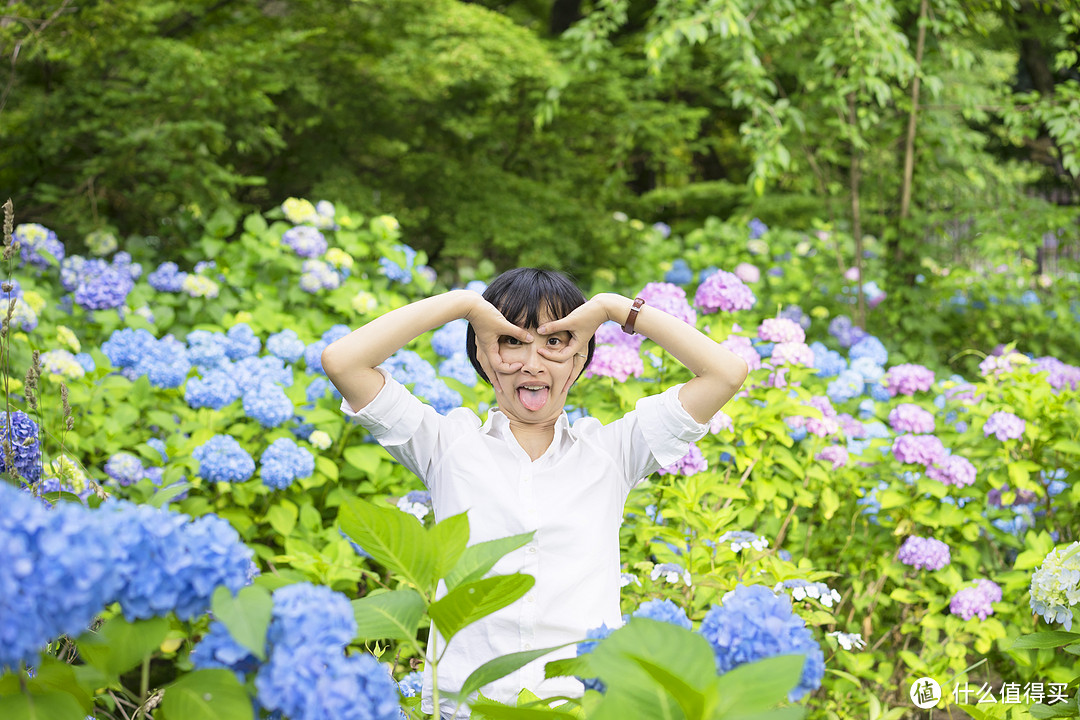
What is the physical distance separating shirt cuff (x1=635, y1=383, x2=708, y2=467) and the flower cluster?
1.17 m

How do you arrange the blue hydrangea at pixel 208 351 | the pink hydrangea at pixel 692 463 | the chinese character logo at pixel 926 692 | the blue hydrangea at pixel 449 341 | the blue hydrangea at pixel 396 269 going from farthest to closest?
the blue hydrangea at pixel 396 269 < the blue hydrangea at pixel 449 341 < the blue hydrangea at pixel 208 351 < the pink hydrangea at pixel 692 463 < the chinese character logo at pixel 926 692

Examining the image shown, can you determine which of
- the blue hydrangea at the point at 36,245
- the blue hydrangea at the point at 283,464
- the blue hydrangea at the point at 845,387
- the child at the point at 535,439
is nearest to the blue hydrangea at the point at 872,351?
the blue hydrangea at the point at 845,387

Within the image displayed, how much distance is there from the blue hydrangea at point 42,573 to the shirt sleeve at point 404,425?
901 millimetres

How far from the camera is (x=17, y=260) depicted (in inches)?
135

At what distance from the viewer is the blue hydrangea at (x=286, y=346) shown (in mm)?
2977

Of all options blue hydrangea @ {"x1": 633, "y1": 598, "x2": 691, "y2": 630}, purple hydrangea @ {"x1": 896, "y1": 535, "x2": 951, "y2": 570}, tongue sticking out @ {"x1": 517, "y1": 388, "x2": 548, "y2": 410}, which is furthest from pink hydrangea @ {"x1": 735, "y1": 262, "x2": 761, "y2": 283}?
blue hydrangea @ {"x1": 633, "y1": 598, "x2": 691, "y2": 630}

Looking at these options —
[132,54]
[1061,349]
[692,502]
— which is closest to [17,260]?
[132,54]

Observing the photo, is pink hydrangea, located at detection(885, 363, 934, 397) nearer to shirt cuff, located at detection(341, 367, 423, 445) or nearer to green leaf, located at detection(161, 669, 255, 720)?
shirt cuff, located at detection(341, 367, 423, 445)

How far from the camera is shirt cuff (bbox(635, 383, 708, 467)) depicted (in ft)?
5.36

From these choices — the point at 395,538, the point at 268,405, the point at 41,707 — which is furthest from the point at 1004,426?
the point at 41,707

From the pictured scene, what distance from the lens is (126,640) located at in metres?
0.72

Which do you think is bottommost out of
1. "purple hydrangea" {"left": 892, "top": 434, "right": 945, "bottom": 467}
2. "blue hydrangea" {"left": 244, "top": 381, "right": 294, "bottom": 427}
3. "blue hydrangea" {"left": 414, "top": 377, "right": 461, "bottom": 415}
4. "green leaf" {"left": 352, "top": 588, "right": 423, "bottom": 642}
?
"blue hydrangea" {"left": 244, "top": 381, "right": 294, "bottom": 427}

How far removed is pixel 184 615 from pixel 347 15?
4883 mm

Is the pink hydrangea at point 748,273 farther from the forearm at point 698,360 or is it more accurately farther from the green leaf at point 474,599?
the green leaf at point 474,599
